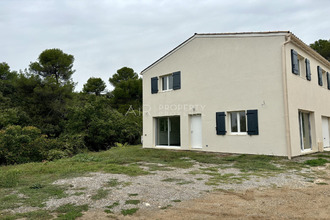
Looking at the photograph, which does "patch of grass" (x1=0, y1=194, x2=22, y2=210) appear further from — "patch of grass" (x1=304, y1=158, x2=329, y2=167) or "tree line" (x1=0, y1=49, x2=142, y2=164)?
"tree line" (x1=0, y1=49, x2=142, y2=164)

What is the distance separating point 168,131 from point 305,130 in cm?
699

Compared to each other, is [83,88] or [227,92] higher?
[83,88]

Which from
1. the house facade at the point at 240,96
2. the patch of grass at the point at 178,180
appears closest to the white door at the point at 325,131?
the house facade at the point at 240,96

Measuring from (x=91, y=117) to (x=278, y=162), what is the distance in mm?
14389

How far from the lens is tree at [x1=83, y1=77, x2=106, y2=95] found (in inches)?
1274

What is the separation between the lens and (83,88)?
32.8 m

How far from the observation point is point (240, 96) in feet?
36.8

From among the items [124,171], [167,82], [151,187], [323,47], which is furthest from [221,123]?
[323,47]

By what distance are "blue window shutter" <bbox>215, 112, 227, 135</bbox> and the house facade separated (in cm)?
5

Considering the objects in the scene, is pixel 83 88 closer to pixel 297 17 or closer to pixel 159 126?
pixel 159 126

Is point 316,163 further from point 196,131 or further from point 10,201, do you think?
point 10,201

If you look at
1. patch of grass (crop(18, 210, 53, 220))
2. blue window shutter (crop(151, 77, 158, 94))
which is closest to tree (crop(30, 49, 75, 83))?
blue window shutter (crop(151, 77, 158, 94))

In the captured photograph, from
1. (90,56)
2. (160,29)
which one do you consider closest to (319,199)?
(160,29)

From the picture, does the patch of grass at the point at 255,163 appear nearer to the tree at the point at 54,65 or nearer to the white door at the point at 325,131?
the white door at the point at 325,131
